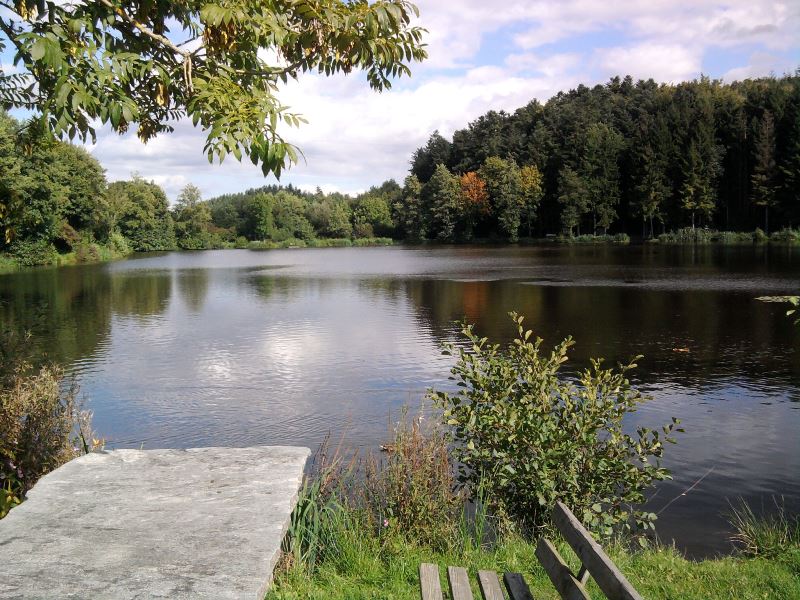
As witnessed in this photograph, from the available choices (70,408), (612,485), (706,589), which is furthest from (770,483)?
(70,408)

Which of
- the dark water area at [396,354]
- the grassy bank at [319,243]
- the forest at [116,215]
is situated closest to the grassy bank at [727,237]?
the dark water area at [396,354]

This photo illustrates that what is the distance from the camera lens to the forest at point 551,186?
6869cm

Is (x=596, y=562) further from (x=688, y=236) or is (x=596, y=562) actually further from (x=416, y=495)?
(x=688, y=236)

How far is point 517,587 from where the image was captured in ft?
12.8

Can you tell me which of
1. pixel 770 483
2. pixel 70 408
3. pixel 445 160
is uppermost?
pixel 445 160

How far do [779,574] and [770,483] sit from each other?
401 centimetres

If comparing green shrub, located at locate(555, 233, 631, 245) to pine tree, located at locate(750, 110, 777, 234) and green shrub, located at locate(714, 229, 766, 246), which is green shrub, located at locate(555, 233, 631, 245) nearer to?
green shrub, located at locate(714, 229, 766, 246)

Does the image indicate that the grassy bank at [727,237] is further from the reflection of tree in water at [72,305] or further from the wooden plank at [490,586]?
the wooden plank at [490,586]

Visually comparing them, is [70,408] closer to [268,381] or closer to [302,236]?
[268,381]

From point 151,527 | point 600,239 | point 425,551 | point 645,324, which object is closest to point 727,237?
point 600,239

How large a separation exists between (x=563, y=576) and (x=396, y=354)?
1426 centimetres

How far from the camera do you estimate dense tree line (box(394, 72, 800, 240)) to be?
77312mm

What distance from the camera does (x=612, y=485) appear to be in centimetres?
599

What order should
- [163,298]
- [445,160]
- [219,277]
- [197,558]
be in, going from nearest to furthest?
[197,558] → [163,298] → [219,277] → [445,160]
